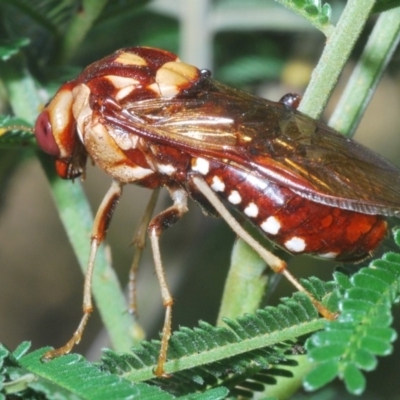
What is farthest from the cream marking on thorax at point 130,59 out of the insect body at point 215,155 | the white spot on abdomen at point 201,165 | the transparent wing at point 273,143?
the white spot on abdomen at point 201,165

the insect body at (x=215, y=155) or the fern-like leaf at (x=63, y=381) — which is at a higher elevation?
the insect body at (x=215, y=155)

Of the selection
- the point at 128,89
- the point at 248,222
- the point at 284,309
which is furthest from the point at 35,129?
the point at 284,309

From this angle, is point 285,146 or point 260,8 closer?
point 285,146

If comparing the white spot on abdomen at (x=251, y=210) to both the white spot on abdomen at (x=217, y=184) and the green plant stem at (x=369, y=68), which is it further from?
the green plant stem at (x=369, y=68)

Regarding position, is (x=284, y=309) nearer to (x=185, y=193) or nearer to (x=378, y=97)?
(x=185, y=193)

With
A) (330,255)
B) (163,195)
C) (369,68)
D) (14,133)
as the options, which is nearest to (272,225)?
(330,255)

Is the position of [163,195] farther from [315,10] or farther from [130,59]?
[315,10]
